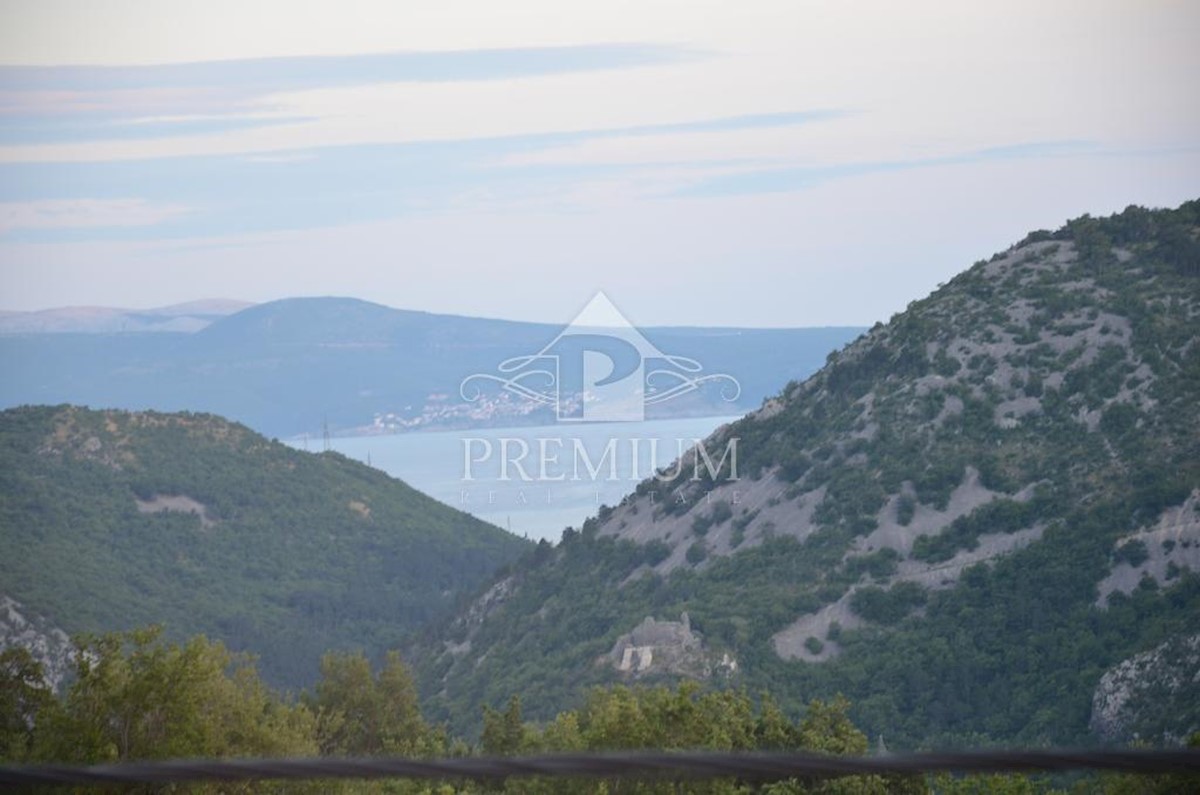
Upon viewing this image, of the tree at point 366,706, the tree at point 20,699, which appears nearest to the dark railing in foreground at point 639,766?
the tree at point 20,699

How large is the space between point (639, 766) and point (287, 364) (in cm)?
11175

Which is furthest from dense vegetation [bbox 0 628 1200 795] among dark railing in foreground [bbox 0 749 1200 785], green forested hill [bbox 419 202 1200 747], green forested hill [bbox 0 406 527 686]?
green forested hill [bbox 0 406 527 686]

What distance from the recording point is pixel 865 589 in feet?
139

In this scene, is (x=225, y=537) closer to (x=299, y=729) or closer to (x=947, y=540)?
(x=947, y=540)

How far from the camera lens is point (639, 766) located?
3887 millimetres

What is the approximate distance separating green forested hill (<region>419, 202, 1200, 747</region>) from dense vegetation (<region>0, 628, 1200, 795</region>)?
9332 millimetres

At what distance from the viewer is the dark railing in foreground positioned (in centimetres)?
392

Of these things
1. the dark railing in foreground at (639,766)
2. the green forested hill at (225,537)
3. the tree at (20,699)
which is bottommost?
the green forested hill at (225,537)

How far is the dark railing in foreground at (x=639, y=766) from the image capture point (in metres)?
3.92

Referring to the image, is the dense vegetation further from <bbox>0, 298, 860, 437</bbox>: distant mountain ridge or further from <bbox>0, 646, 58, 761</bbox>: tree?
<bbox>0, 298, 860, 437</bbox>: distant mountain ridge

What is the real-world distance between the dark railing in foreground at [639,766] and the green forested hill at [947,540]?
2803 centimetres

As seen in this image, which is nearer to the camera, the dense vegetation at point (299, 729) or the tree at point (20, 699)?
the dense vegetation at point (299, 729)

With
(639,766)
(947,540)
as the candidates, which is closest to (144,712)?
(639,766)

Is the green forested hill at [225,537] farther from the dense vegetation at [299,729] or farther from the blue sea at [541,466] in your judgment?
the dense vegetation at [299,729]
